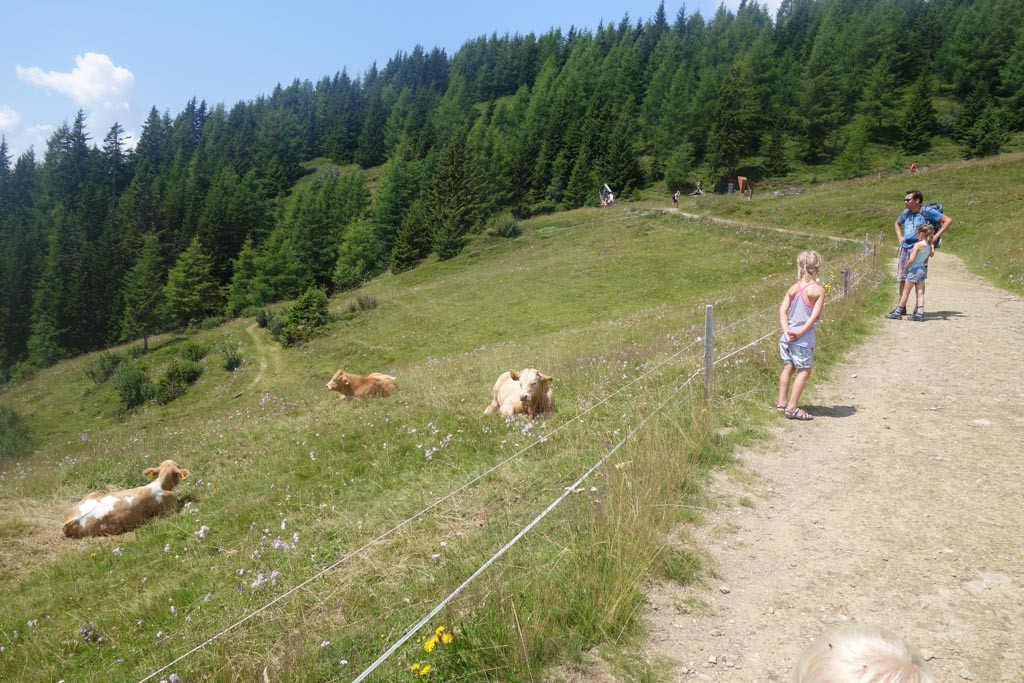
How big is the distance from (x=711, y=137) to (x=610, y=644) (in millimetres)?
98469

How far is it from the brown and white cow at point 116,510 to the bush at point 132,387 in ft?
136

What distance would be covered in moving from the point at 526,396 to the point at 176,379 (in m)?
45.2

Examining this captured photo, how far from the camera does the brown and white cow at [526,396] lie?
9031 millimetres

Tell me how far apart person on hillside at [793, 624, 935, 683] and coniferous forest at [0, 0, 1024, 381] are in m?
69.2

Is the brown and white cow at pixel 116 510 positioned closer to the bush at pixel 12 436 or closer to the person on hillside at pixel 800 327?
the person on hillside at pixel 800 327

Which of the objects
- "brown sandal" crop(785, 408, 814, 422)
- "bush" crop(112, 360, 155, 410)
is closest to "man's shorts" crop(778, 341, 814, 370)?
"brown sandal" crop(785, 408, 814, 422)

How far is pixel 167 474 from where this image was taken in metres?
9.86

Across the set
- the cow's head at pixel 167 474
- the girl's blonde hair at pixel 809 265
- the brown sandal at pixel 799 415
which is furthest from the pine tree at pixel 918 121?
the cow's head at pixel 167 474

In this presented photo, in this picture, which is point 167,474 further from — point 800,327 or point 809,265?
point 809,265

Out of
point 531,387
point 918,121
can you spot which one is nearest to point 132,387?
point 531,387

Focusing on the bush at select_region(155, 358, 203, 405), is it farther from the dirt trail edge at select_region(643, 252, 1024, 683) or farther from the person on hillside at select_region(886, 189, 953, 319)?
the person on hillside at select_region(886, 189, 953, 319)

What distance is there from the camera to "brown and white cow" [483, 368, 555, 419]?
9031mm

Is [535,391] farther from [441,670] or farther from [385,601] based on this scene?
[441,670]

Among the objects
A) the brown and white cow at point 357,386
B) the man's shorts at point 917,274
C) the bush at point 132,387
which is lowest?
the bush at point 132,387
